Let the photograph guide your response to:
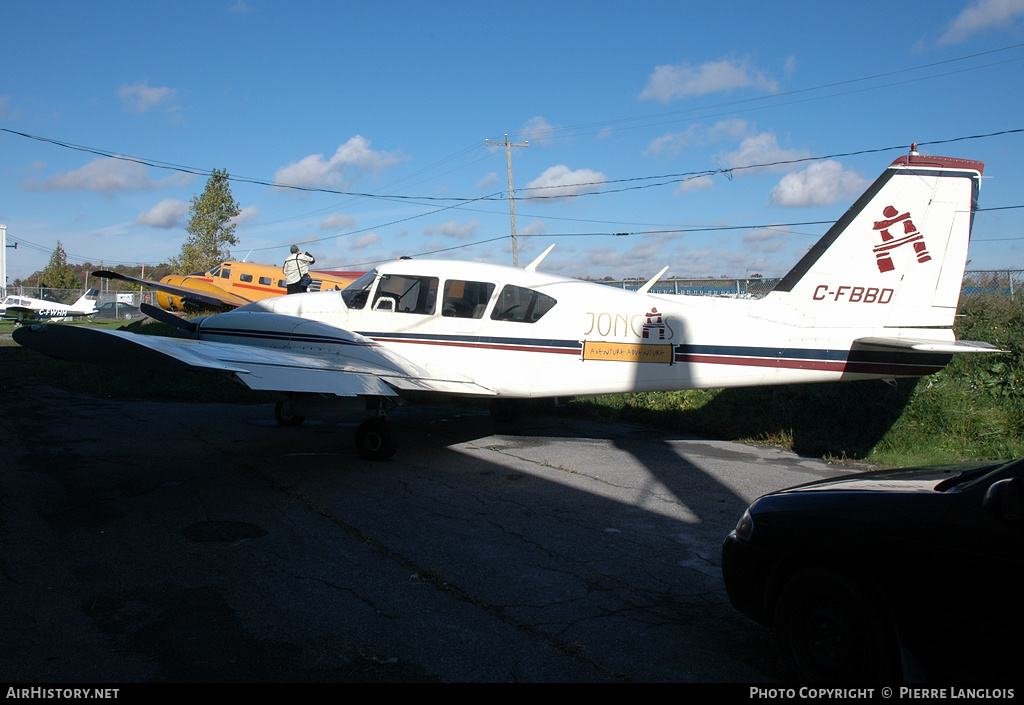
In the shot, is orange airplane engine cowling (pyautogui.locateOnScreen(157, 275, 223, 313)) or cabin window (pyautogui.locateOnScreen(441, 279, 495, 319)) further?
orange airplane engine cowling (pyautogui.locateOnScreen(157, 275, 223, 313))

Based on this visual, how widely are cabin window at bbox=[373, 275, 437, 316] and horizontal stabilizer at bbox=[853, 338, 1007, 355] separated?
5.50 meters

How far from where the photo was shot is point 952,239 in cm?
786

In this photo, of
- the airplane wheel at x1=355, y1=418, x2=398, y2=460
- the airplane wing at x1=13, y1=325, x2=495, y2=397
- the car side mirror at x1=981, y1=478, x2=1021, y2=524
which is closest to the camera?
the car side mirror at x1=981, y1=478, x2=1021, y2=524

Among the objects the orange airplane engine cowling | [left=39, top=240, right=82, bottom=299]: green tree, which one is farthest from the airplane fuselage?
[left=39, top=240, right=82, bottom=299]: green tree

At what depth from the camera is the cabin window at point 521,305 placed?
909 centimetres

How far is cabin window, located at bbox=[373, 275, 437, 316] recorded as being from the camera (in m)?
9.47

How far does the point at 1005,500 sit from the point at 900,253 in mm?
6337

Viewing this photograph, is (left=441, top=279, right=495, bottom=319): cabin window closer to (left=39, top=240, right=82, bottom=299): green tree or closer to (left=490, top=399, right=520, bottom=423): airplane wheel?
(left=490, top=399, right=520, bottom=423): airplane wheel

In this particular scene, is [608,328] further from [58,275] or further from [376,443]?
[58,275]

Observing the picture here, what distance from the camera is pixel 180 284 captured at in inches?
1049

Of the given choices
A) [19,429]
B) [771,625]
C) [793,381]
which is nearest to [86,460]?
[19,429]

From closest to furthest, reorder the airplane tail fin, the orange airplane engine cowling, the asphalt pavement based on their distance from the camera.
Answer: the asphalt pavement
the airplane tail fin
the orange airplane engine cowling

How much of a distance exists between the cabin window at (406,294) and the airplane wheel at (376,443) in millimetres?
1731

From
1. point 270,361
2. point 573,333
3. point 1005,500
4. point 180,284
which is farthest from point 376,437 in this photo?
point 180,284
